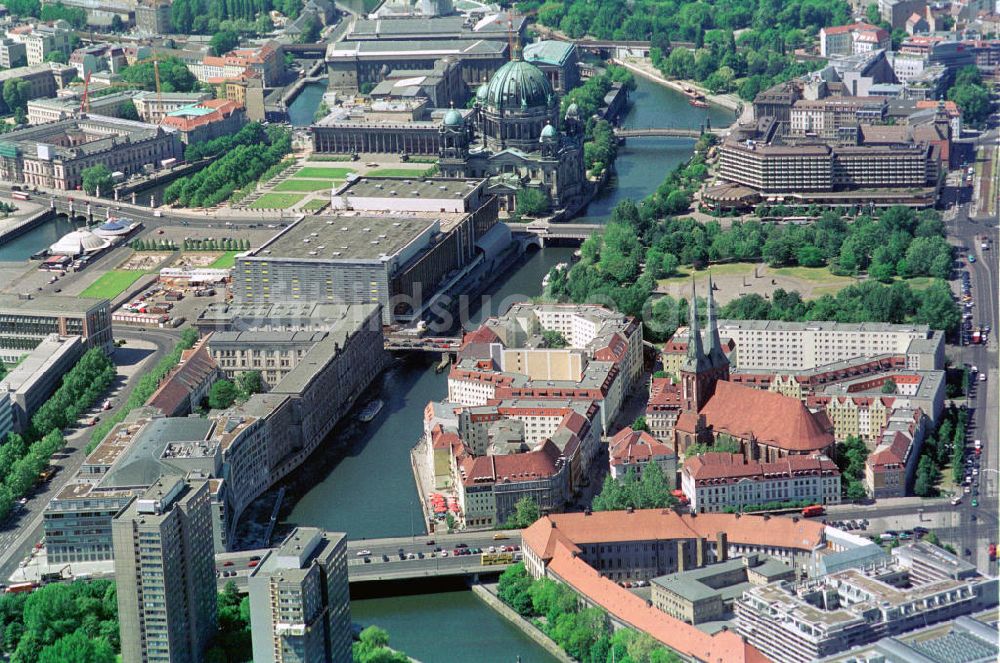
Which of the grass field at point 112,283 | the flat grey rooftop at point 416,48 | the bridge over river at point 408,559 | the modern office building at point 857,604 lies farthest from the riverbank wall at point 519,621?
the flat grey rooftop at point 416,48

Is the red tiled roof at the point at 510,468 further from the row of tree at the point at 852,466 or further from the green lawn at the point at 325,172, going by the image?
the green lawn at the point at 325,172

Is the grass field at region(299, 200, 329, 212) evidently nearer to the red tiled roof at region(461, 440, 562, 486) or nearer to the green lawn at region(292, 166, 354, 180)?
the green lawn at region(292, 166, 354, 180)

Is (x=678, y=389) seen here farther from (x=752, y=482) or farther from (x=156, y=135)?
(x=156, y=135)

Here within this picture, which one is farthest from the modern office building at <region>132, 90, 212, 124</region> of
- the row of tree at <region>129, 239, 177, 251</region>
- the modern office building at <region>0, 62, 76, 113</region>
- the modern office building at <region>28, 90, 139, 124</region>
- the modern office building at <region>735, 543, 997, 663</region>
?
the modern office building at <region>735, 543, 997, 663</region>

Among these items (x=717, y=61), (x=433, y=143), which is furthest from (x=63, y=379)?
(x=717, y=61)

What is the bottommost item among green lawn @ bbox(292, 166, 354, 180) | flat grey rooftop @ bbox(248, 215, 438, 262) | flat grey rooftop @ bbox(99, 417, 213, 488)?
green lawn @ bbox(292, 166, 354, 180)

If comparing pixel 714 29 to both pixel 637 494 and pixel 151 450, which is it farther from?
pixel 151 450
